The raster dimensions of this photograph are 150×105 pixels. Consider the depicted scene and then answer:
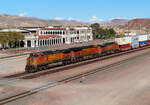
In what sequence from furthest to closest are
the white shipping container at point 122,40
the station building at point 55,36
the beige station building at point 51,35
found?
1. the beige station building at point 51,35
2. the station building at point 55,36
3. the white shipping container at point 122,40

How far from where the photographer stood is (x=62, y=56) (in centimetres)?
4053

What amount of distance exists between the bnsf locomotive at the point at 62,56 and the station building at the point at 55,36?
1653 inches

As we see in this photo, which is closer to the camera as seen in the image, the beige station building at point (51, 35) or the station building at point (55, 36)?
the station building at point (55, 36)

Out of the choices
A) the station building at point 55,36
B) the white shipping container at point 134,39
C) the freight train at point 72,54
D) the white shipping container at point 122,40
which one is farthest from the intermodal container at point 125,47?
the station building at point 55,36

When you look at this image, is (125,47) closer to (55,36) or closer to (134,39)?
(134,39)

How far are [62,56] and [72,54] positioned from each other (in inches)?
143

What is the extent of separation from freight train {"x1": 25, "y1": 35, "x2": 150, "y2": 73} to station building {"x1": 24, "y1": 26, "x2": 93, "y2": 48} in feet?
128

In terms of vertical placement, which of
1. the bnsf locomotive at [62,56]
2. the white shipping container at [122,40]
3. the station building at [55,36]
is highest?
the station building at [55,36]

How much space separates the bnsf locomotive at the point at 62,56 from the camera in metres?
35.1

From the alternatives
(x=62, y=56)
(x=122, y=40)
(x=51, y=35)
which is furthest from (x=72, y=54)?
(x=51, y=35)

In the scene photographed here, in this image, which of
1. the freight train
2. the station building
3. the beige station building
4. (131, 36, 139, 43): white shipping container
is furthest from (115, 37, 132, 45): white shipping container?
the station building

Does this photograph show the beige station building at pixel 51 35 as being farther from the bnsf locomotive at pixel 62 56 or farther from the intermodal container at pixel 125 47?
the bnsf locomotive at pixel 62 56

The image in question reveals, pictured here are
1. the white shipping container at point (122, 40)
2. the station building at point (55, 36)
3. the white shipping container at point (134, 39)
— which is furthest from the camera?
the station building at point (55, 36)

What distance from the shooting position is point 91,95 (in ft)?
73.0
